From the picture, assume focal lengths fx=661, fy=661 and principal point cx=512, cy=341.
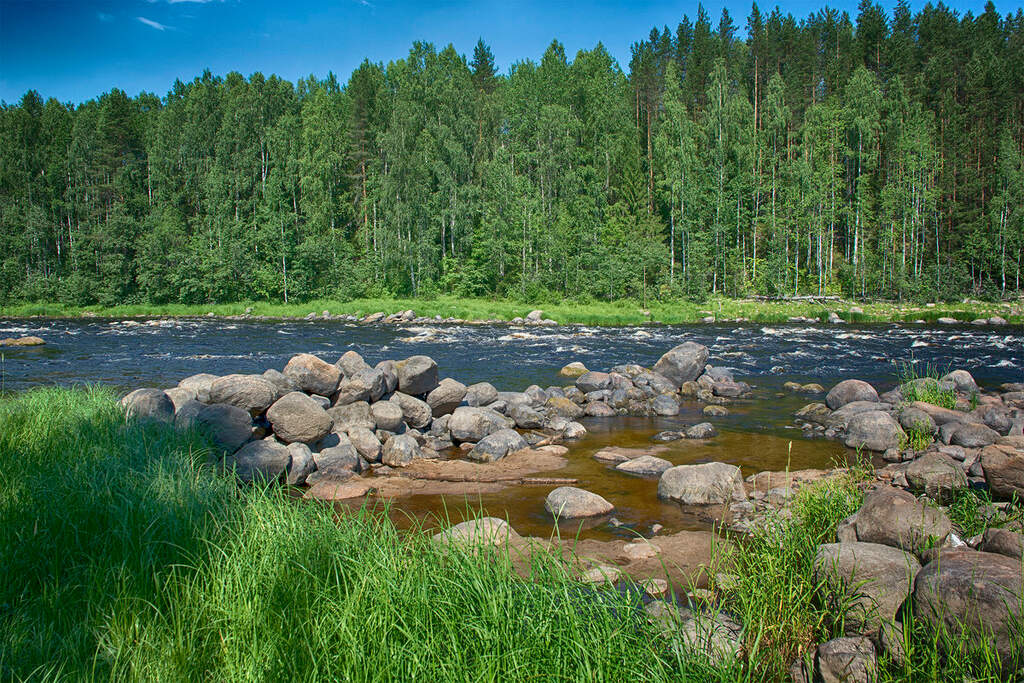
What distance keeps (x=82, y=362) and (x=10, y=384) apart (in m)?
4.83

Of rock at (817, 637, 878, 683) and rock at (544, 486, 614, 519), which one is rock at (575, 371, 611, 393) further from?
rock at (817, 637, 878, 683)

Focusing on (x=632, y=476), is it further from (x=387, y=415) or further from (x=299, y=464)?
(x=299, y=464)

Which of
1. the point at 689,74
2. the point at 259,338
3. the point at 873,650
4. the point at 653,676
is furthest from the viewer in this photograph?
Answer: the point at 689,74

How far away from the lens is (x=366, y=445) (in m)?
10.8

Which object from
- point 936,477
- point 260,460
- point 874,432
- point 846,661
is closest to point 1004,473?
point 936,477

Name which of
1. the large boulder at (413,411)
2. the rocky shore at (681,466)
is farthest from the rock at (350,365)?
the large boulder at (413,411)

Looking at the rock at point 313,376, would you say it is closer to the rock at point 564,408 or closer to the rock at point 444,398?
the rock at point 444,398

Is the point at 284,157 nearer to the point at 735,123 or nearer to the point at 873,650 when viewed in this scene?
the point at 735,123

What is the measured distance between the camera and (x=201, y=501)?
5309 mm

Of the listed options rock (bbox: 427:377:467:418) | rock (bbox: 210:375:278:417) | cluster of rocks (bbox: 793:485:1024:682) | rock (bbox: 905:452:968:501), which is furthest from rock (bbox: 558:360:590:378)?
cluster of rocks (bbox: 793:485:1024:682)

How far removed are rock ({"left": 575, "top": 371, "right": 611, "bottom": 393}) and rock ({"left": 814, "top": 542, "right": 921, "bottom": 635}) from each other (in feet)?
36.1

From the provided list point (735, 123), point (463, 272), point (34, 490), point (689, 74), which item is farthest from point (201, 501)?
point (689, 74)

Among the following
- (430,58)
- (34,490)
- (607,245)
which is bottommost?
(34,490)

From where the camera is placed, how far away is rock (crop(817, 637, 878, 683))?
3.95 metres
